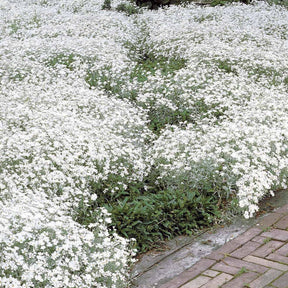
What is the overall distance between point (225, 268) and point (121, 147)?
2720 millimetres

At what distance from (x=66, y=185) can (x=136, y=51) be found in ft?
24.4

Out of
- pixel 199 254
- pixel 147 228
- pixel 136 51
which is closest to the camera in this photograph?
pixel 199 254

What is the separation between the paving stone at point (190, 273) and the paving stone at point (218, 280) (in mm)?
188

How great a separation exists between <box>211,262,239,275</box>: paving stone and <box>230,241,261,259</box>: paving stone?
0.22 m

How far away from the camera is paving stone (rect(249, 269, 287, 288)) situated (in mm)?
4305

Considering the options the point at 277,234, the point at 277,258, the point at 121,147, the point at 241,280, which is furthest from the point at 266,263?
the point at 121,147

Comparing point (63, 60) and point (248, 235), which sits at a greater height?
point (63, 60)

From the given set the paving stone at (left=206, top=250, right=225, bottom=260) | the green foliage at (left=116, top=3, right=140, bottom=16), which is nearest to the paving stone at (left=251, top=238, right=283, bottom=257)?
the paving stone at (left=206, top=250, right=225, bottom=260)

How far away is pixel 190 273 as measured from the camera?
461 centimetres

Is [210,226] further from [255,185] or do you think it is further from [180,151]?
[180,151]

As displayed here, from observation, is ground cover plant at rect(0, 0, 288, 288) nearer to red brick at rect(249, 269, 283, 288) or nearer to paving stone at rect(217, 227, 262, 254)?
paving stone at rect(217, 227, 262, 254)

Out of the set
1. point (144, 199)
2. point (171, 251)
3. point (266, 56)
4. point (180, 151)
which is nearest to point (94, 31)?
point (266, 56)

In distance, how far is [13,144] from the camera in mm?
6137

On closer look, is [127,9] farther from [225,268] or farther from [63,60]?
[225,268]
